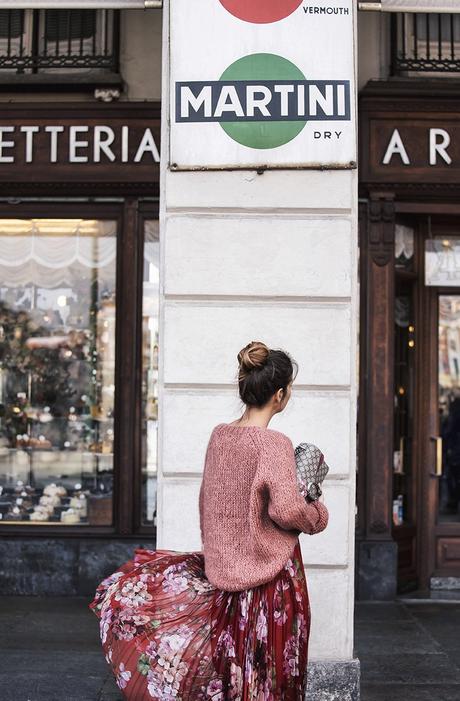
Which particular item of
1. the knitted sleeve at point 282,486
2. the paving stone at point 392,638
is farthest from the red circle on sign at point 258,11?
the paving stone at point 392,638

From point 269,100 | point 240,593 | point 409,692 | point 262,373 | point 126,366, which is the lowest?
point 409,692

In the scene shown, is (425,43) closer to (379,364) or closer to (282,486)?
(379,364)

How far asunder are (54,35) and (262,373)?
19.5 ft

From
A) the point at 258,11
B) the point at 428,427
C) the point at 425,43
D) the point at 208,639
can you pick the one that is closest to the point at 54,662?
the point at 208,639

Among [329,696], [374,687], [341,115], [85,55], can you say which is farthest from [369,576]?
[85,55]

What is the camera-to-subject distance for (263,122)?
5.90m

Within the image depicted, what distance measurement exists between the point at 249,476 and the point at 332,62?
9.61 feet

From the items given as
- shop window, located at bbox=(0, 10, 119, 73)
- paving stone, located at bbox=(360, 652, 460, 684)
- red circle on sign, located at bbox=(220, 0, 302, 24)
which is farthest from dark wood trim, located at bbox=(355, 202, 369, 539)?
red circle on sign, located at bbox=(220, 0, 302, 24)

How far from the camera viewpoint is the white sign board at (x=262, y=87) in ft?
19.3

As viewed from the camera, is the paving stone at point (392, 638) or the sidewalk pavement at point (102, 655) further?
the paving stone at point (392, 638)

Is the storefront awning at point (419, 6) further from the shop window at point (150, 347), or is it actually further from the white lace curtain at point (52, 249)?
the white lace curtain at point (52, 249)

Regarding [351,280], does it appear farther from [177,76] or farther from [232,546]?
→ [232,546]

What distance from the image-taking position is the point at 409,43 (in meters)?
8.89

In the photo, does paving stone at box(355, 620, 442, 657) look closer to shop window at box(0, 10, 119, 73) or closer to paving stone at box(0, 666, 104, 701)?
paving stone at box(0, 666, 104, 701)
